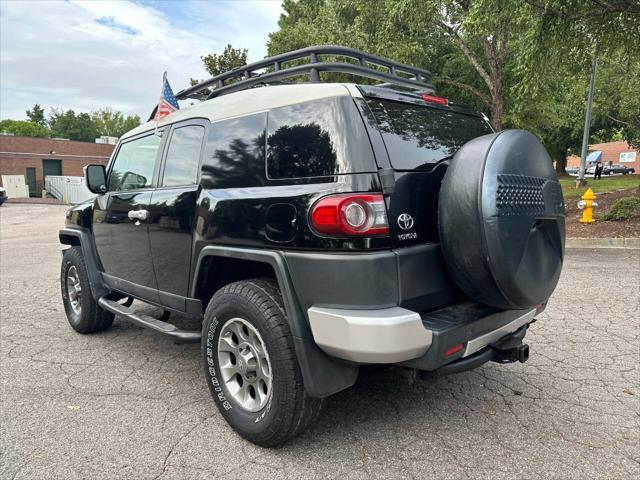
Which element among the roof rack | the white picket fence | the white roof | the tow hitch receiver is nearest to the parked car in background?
the white picket fence

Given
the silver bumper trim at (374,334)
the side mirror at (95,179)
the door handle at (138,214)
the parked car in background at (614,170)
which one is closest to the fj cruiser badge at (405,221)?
the silver bumper trim at (374,334)

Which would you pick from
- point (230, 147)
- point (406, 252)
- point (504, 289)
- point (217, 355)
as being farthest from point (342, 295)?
point (230, 147)

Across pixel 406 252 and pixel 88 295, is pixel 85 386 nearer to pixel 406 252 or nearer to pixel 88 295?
pixel 88 295

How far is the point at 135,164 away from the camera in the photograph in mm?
4020

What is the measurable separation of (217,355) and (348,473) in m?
1.02

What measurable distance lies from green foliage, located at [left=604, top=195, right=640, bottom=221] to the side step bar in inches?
421

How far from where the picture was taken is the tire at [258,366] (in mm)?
2428

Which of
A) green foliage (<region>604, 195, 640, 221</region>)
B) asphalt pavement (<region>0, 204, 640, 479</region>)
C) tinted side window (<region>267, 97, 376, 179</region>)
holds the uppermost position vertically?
tinted side window (<region>267, 97, 376, 179</region>)

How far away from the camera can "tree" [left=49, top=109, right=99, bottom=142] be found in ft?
307

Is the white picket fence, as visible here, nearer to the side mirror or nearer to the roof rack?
the side mirror

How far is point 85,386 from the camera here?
3.43 meters

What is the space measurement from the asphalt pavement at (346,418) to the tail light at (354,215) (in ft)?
4.08

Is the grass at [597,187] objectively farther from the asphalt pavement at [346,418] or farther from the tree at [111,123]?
the tree at [111,123]

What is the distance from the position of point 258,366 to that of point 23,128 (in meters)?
101
